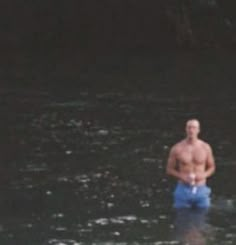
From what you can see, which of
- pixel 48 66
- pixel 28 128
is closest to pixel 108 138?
pixel 28 128

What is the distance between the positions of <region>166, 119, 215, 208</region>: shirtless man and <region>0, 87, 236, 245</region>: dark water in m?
0.32

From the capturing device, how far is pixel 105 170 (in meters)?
22.6

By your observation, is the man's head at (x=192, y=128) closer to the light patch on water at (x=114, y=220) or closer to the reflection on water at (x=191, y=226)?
the reflection on water at (x=191, y=226)

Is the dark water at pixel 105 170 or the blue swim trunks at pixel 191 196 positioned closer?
the dark water at pixel 105 170

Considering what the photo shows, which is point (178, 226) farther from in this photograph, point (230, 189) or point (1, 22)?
point (1, 22)

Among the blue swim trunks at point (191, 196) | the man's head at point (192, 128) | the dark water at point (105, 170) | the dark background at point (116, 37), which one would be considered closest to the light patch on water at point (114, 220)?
the dark water at point (105, 170)

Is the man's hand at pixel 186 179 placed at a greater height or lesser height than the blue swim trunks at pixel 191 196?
greater

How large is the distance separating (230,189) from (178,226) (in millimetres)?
2630

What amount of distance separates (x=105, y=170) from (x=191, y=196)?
3.70 meters

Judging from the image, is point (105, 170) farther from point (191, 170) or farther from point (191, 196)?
point (191, 196)

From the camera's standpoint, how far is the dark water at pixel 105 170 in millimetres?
18438

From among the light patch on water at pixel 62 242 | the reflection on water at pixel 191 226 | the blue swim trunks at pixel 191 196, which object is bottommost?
the light patch on water at pixel 62 242

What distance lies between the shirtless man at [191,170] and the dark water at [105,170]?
0.32 m

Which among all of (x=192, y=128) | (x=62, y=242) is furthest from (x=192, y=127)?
(x=62, y=242)
